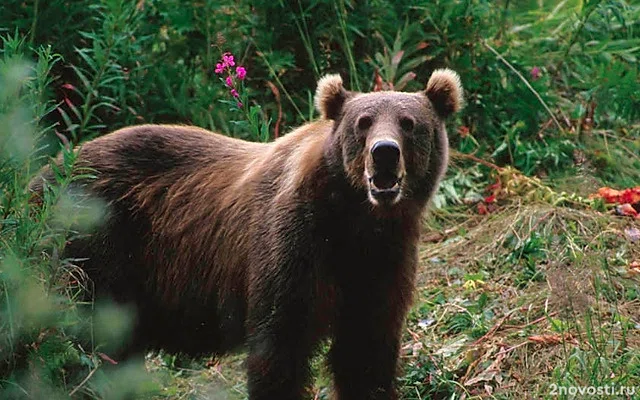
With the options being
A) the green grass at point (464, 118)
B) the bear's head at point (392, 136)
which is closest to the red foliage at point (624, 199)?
the green grass at point (464, 118)

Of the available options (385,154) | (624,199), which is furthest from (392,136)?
(624,199)

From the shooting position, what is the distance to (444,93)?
→ 5.27 metres

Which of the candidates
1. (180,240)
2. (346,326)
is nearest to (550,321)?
(346,326)

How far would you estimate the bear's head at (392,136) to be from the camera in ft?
15.6

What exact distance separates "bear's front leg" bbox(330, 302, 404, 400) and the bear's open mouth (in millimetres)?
622

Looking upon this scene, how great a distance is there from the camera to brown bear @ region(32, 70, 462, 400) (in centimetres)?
492

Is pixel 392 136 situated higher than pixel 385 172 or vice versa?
pixel 392 136

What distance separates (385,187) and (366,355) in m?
0.88

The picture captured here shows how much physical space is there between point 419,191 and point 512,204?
2.55 meters

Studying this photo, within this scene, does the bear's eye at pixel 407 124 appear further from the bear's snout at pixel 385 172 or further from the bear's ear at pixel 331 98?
the bear's ear at pixel 331 98

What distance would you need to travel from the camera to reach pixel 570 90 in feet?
28.5

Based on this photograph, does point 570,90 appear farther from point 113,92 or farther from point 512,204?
point 113,92

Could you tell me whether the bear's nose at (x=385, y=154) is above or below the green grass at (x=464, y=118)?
above

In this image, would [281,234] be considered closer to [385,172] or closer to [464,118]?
[385,172]
